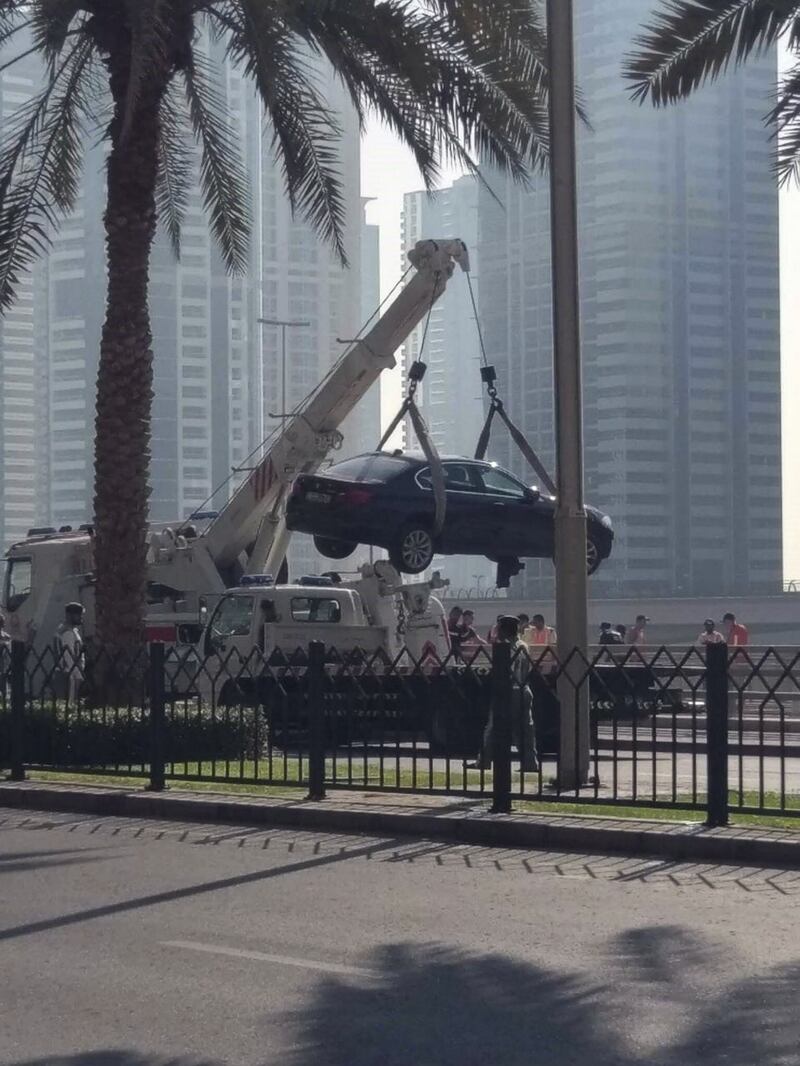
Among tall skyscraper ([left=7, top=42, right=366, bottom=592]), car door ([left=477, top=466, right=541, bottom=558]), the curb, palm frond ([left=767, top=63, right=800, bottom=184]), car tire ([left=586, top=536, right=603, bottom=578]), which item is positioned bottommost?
the curb

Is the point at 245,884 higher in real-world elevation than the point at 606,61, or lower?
lower

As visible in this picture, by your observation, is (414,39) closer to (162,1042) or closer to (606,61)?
(162,1042)

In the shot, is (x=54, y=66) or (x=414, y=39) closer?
(x=414, y=39)

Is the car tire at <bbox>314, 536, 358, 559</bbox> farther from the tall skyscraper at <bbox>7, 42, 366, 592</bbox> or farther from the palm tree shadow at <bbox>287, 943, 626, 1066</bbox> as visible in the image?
the tall skyscraper at <bbox>7, 42, 366, 592</bbox>

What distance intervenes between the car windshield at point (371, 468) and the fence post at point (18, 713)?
25.8 feet

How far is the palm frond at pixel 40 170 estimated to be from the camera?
62.4 ft

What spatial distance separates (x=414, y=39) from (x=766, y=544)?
314ft

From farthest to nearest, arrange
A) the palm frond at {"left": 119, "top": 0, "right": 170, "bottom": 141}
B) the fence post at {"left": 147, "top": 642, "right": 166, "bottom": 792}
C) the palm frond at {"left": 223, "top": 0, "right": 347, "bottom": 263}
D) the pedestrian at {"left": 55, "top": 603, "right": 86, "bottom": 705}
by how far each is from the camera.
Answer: the palm frond at {"left": 223, "top": 0, "right": 347, "bottom": 263}
the pedestrian at {"left": 55, "top": 603, "right": 86, "bottom": 705}
the palm frond at {"left": 119, "top": 0, "right": 170, "bottom": 141}
the fence post at {"left": 147, "top": 642, "right": 166, "bottom": 792}

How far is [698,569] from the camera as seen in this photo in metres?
107

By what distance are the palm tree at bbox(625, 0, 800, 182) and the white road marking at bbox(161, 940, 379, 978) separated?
34.5ft

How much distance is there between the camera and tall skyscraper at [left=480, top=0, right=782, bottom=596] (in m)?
99.3

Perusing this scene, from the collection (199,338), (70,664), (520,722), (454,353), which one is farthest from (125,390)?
(454,353)

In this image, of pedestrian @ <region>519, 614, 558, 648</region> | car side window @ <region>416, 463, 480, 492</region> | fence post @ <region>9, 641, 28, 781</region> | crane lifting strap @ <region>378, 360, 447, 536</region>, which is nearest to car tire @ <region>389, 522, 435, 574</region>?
crane lifting strap @ <region>378, 360, 447, 536</region>

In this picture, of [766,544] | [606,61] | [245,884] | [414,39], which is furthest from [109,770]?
[766,544]
